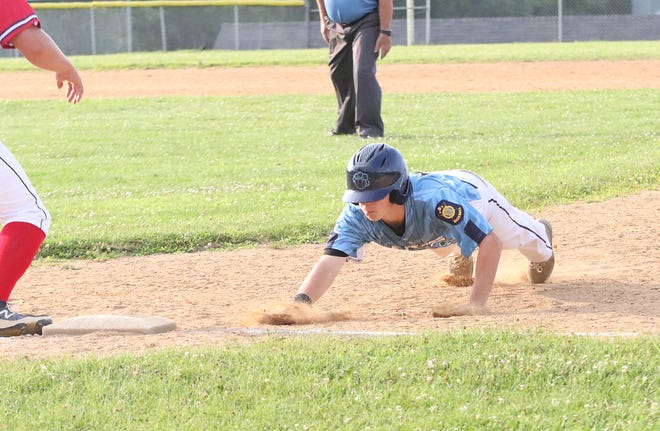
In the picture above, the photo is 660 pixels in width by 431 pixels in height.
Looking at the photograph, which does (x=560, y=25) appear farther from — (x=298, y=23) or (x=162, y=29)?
(x=162, y=29)

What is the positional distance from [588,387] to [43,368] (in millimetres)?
1977

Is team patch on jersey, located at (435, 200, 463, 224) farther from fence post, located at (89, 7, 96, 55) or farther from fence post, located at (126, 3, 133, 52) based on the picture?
fence post, located at (126, 3, 133, 52)

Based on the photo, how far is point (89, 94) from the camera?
1764 centimetres

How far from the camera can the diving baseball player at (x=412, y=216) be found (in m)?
4.93

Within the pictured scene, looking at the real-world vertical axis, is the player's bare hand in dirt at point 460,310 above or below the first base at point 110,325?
below

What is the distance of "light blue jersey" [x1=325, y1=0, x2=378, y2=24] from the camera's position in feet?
36.8

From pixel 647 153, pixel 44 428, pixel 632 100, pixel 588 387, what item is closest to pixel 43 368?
pixel 44 428

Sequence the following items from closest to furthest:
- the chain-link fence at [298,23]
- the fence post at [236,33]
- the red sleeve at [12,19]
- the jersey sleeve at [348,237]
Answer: the red sleeve at [12,19], the jersey sleeve at [348,237], the chain-link fence at [298,23], the fence post at [236,33]

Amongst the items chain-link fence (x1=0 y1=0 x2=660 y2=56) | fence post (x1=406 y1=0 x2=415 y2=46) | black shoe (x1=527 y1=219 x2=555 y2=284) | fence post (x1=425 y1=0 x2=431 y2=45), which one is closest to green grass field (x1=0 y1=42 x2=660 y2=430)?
black shoe (x1=527 y1=219 x2=555 y2=284)

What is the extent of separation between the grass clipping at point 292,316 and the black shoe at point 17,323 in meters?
0.95

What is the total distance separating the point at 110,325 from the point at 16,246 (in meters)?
0.54

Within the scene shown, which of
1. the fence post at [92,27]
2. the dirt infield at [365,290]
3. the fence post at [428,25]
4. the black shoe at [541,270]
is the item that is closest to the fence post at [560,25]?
the fence post at [428,25]

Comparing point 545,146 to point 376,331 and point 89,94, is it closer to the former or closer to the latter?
point 376,331

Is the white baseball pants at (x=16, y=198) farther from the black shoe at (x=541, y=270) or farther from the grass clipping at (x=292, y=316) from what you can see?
the black shoe at (x=541, y=270)
